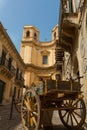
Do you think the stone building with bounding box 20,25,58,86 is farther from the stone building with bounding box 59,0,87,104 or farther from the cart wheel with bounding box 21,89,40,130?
the cart wheel with bounding box 21,89,40,130

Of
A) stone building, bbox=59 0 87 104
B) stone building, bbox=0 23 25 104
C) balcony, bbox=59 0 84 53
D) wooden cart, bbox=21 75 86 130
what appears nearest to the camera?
wooden cart, bbox=21 75 86 130

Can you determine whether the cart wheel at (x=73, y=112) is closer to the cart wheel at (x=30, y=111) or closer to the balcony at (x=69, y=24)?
the cart wheel at (x=30, y=111)

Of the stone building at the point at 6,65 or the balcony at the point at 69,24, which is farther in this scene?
the stone building at the point at 6,65

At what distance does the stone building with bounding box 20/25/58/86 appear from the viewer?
97.8ft

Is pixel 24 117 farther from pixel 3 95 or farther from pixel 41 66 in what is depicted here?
pixel 41 66

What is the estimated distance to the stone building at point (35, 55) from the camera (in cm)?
2981

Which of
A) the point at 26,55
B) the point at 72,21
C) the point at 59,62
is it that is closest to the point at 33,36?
the point at 26,55

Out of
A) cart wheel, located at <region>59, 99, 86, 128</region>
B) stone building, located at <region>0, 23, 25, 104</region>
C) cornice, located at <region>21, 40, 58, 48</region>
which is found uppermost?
cornice, located at <region>21, 40, 58, 48</region>

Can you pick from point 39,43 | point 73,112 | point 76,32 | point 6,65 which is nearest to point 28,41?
point 39,43

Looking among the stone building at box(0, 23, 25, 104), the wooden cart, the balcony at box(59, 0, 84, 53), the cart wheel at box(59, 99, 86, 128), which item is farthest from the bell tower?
the wooden cart

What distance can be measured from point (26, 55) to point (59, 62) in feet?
48.5

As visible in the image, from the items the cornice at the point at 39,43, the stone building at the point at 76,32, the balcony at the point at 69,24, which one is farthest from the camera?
the cornice at the point at 39,43

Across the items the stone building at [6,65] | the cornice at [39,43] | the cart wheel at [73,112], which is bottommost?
the cart wheel at [73,112]

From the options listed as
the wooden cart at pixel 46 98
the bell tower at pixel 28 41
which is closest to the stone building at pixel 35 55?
the bell tower at pixel 28 41
